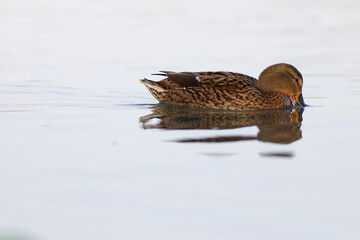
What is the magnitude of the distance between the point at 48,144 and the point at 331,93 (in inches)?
228

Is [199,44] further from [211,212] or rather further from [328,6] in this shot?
[211,212]

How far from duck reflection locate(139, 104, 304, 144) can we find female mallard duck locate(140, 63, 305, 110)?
178mm

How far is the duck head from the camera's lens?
1062 cm

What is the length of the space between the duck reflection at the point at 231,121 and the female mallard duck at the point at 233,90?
18cm

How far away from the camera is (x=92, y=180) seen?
5.59 m

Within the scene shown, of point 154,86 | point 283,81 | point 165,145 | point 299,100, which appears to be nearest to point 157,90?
point 154,86

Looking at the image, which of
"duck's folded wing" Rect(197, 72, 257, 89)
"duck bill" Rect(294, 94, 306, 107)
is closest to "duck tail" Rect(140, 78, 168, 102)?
"duck's folded wing" Rect(197, 72, 257, 89)

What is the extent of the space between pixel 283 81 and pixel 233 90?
0.82 meters

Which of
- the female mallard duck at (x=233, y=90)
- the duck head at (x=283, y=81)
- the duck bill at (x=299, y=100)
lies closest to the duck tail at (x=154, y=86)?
the female mallard duck at (x=233, y=90)

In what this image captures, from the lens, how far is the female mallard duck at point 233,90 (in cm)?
1032

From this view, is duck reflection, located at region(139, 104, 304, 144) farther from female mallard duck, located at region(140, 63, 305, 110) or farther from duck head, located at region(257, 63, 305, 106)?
duck head, located at region(257, 63, 305, 106)

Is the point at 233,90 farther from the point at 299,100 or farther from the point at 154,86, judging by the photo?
the point at 154,86

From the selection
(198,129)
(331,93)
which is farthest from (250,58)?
(198,129)

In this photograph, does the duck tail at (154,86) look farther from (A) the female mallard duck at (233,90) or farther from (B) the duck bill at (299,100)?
(B) the duck bill at (299,100)
